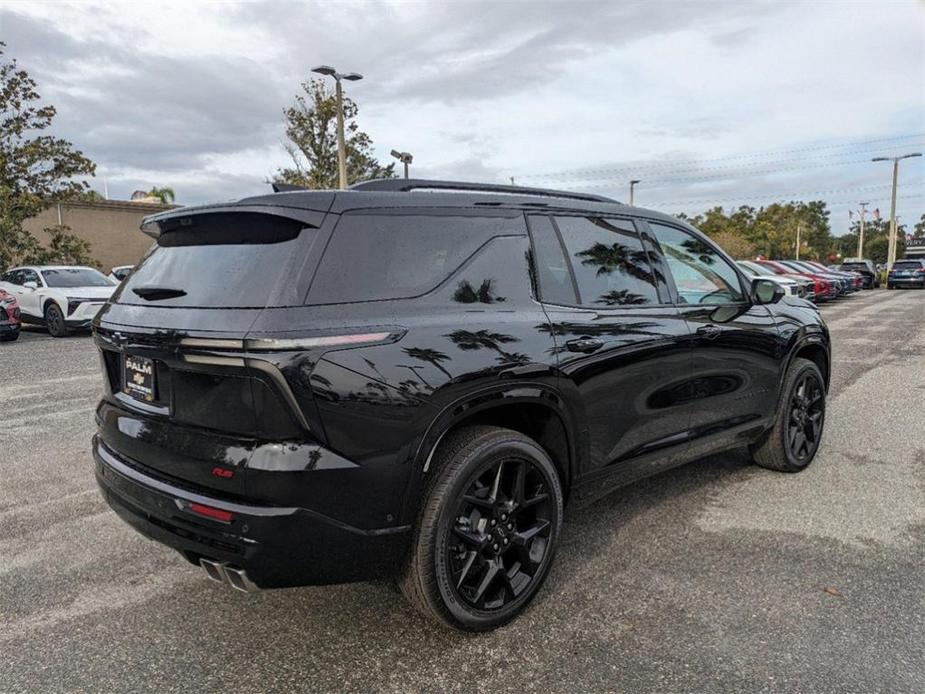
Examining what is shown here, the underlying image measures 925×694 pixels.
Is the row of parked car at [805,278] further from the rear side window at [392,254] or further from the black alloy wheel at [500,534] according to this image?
the rear side window at [392,254]

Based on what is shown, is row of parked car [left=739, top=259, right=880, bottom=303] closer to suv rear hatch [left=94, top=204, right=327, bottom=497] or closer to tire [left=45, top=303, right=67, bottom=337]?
tire [left=45, top=303, right=67, bottom=337]

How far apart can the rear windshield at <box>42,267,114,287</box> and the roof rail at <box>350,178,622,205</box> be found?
14.2 m

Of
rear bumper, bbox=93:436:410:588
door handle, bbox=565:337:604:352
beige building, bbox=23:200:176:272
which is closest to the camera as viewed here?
rear bumper, bbox=93:436:410:588

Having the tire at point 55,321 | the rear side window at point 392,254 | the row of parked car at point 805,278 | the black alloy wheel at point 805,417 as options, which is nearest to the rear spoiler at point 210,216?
the rear side window at point 392,254

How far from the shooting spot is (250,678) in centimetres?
243

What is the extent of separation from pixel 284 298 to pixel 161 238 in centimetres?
104

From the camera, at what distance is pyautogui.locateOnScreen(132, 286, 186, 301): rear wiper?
261 centimetres

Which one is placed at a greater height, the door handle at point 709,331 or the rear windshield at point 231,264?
the rear windshield at point 231,264

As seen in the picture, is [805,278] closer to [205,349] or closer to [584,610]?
[584,610]

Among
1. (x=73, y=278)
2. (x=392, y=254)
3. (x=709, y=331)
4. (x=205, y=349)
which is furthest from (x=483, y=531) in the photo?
(x=73, y=278)

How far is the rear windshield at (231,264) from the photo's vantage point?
2.33 meters

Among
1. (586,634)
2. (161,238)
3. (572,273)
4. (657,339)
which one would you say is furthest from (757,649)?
(161,238)

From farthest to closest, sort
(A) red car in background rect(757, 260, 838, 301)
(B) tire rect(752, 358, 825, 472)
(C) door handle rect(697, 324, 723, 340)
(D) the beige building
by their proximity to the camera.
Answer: (D) the beige building < (A) red car in background rect(757, 260, 838, 301) < (B) tire rect(752, 358, 825, 472) < (C) door handle rect(697, 324, 723, 340)

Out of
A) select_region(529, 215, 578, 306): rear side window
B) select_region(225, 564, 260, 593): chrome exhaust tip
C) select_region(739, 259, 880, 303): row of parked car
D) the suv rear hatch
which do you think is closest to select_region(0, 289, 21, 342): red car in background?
the suv rear hatch
